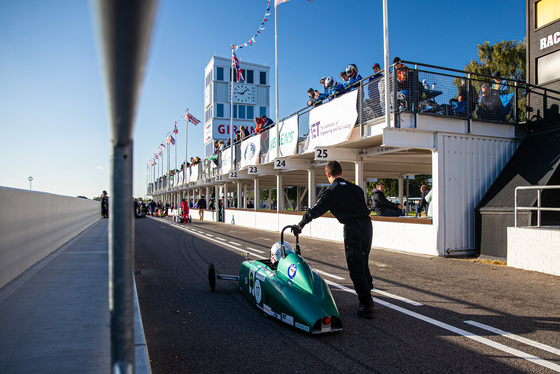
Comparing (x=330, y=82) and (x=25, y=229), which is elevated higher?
(x=330, y=82)

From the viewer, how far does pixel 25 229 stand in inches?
290

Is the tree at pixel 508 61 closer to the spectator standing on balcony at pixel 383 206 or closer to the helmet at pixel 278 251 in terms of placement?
the spectator standing on balcony at pixel 383 206

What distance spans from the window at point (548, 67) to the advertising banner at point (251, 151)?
45.4 ft

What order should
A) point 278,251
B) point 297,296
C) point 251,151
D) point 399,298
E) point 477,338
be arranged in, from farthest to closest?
point 251,151 → point 399,298 → point 278,251 → point 297,296 → point 477,338

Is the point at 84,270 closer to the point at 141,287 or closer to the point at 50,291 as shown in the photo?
the point at 141,287

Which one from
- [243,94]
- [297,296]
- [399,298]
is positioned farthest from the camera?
[243,94]

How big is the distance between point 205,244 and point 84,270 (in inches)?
264

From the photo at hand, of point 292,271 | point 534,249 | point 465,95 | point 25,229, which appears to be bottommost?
point 534,249

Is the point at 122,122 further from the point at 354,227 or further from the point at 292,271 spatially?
the point at 354,227

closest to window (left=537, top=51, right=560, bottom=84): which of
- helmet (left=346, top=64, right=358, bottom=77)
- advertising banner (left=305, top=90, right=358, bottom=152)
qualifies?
helmet (left=346, top=64, right=358, bottom=77)

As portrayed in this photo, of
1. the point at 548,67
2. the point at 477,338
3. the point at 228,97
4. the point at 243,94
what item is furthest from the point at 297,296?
the point at 243,94

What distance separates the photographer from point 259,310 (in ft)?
17.6

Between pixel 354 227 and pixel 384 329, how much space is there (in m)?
1.24

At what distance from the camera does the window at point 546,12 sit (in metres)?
12.8
